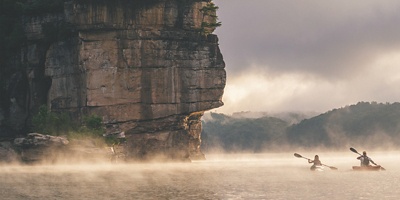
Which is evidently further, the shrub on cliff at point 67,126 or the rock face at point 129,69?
the rock face at point 129,69

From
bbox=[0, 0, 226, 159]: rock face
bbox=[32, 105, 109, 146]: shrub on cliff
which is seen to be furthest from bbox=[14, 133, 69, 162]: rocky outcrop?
bbox=[0, 0, 226, 159]: rock face

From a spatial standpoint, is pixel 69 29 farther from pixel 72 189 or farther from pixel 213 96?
pixel 72 189

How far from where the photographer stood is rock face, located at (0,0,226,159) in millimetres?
83750

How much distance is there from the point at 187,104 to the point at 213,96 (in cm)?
440

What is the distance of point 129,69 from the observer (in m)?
84.9

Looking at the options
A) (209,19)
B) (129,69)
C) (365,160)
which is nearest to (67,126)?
(129,69)

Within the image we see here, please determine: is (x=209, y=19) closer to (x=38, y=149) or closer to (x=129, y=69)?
(x=129, y=69)

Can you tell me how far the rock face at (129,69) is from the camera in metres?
83.8

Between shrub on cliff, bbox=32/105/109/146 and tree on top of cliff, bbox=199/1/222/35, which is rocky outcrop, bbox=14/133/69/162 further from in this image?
tree on top of cliff, bbox=199/1/222/35

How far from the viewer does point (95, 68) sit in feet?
274

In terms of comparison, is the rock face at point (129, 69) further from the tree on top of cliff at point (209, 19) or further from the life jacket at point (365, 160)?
the life jacket at point (365, 160)

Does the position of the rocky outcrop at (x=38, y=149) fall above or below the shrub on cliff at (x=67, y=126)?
below

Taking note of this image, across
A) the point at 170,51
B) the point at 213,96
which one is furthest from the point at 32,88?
the point at 213,96

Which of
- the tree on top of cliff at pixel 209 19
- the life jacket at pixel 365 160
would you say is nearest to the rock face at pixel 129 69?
the tree on top of cliff at pixel 209 19
